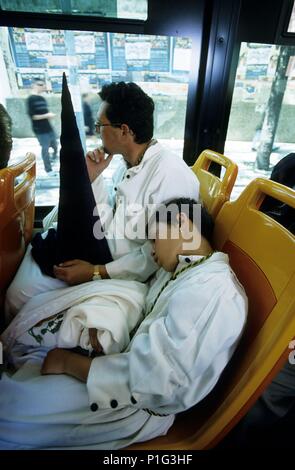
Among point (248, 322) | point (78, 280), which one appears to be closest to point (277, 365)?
point (248, 322)

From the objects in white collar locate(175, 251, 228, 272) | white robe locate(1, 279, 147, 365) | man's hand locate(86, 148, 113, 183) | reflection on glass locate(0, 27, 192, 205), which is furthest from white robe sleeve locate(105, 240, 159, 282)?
reflection on glass locate(0, 27, 192, 205)

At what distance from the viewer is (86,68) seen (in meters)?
1.65

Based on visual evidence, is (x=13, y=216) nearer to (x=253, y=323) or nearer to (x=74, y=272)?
(x=74, y=272)

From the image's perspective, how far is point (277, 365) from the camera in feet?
2.04

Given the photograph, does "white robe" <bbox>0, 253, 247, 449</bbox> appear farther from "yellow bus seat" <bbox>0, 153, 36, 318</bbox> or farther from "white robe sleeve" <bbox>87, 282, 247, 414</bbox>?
"yellow bus seat" <bbox>0, 153, 36, 318</bbox>

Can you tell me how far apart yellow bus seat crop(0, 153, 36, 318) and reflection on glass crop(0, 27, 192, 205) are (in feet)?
2.21

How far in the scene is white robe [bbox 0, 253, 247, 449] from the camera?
65cm

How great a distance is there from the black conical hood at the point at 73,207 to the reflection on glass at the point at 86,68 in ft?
2.48

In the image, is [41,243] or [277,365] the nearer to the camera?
[277,365]

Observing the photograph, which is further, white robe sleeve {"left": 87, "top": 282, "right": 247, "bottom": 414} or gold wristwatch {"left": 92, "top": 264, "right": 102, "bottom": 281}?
gold wristwatch {"left": 92, "top": 264, "right": 102, "bottom": 281}

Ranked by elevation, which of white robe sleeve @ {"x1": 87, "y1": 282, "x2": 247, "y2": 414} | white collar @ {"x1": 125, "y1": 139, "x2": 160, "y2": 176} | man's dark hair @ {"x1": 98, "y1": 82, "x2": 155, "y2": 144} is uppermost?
man's dark hair @ {"x1": 98, "y1": 82, "x2": 155, "y2": 144}

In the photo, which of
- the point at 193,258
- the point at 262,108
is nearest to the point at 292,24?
the point at 262,108

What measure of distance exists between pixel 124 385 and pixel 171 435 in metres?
0.23

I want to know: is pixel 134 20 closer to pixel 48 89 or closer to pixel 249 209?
pixel 48 89
